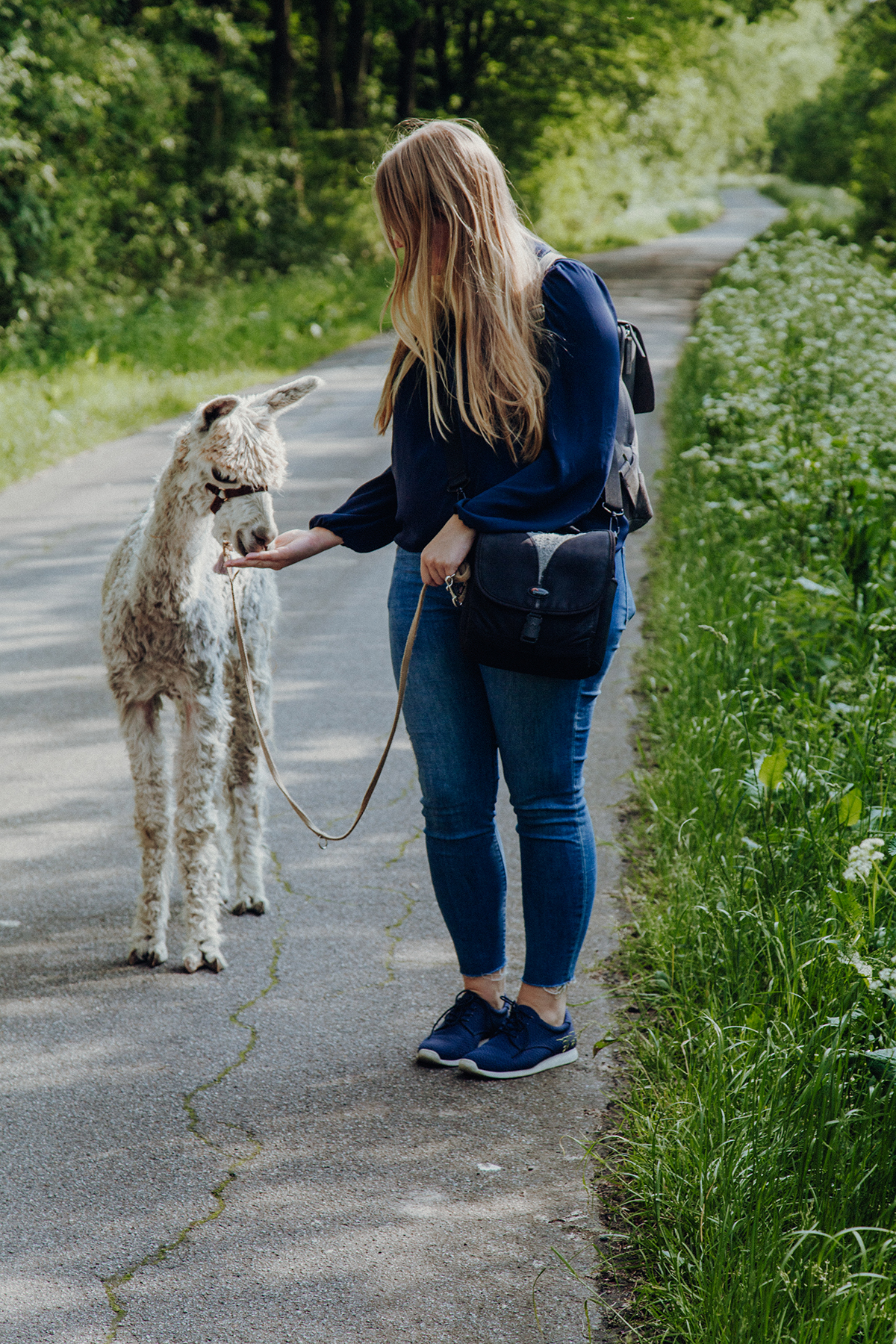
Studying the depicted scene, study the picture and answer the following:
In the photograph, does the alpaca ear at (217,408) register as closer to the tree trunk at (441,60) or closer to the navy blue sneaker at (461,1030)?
the navy blue sneaker at (461,1030)

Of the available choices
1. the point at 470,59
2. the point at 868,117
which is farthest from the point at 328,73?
the point at 868,117

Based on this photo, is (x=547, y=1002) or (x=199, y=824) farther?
(x=199, y=824)

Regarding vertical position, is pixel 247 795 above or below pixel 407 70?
below

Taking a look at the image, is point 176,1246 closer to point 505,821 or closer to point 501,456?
point 501,456

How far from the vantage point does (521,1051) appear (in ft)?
10.2

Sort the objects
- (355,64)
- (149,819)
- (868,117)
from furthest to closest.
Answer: (868,117)
(355,64)
(149,819)

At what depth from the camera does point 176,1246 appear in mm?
2502

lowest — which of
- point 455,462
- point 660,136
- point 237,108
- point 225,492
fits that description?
point 225,492

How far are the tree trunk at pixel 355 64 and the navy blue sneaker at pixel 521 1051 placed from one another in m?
27.3

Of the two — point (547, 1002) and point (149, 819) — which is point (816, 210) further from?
point (547, 1002)

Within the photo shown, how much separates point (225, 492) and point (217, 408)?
220mm

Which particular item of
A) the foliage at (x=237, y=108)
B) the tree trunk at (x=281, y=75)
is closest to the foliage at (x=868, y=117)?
the foliage at (x=237, y=108)

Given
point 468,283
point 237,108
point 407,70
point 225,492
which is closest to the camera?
point 468,283

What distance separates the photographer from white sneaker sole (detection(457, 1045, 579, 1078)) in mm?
3100
